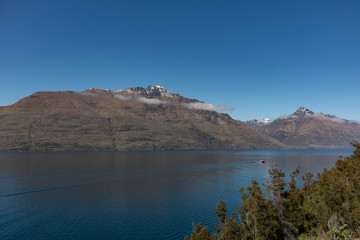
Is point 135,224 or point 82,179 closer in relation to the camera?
point 135,224

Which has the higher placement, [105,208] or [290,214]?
Result: [290,214]

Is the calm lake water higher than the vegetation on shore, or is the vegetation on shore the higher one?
the vegetation on shore

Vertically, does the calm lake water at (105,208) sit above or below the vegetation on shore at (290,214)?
below

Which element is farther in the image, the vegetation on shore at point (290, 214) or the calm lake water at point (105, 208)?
the calm lake water at point (105, 208)

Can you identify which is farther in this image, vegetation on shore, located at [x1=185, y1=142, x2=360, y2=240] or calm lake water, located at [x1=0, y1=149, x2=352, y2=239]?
calm lake water, located at [x1=0, y1=149, x2=352, y2=239]

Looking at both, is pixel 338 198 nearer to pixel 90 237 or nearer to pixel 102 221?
pixel 90 237

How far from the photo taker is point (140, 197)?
88312mm

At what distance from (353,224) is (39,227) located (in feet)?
207

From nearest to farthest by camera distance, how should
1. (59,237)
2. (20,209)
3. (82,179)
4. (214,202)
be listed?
(59,237) < (20,209) < (214,202) < (82,179)

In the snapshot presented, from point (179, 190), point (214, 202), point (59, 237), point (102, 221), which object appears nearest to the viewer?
point (59, 237)

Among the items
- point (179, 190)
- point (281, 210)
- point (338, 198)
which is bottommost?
point (179, 190)

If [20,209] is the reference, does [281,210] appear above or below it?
above

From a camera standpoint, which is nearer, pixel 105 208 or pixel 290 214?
pixel 290 214

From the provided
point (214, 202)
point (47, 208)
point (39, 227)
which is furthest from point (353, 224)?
point (47, 208)
